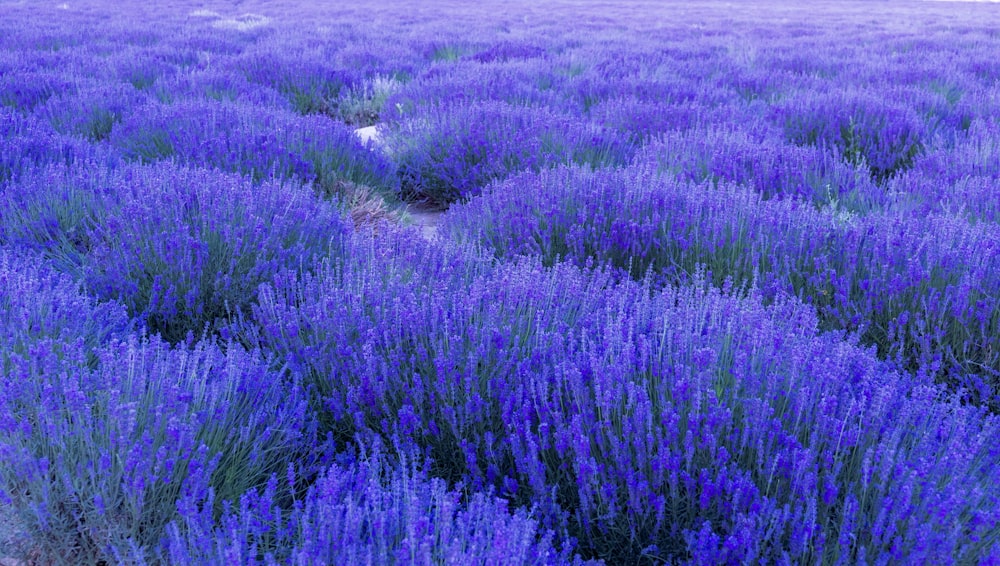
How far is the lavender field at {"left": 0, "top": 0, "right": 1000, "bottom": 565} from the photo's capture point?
131 centimetres

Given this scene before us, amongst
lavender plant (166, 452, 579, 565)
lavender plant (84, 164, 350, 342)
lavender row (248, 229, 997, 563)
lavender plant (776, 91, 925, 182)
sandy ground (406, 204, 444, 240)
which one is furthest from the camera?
lavender plant (776, 91, 925, 182)

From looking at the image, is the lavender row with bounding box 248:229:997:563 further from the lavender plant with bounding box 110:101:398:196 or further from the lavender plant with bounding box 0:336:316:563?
the lavender plant with bounding box 110:101:398:196

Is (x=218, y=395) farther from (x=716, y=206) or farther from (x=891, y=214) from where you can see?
(x=891, y=214)

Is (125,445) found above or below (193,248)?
below

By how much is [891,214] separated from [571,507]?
2017 millimetres

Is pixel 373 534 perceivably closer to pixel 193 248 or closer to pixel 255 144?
pixel 193 248

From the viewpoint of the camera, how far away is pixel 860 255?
238 cm

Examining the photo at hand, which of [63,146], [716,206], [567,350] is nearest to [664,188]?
[716,206]

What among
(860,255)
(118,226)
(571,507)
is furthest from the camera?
(118,226)

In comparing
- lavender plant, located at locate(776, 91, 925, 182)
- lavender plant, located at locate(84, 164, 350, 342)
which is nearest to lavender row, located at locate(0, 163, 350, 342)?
lavender plant, located at locate(84, 164, 350, 342)

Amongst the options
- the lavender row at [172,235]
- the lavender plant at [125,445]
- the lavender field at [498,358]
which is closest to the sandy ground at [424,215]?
the lavender field at [498,358]

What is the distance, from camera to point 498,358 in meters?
1.80

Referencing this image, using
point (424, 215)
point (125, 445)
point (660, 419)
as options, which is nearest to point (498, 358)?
point (660, 419)

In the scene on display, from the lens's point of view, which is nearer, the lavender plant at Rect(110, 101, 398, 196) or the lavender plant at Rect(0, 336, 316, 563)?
the lavender plant at Rect(0, 336, 316, 563)
